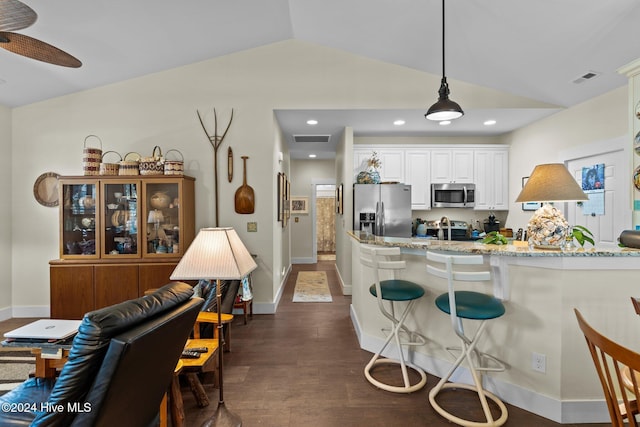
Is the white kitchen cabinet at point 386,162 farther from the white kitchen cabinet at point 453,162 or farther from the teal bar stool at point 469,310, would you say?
the teal bar stool at point 469,310

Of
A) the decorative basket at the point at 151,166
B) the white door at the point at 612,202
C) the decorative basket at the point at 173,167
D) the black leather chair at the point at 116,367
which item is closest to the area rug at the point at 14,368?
the black leather chair at the point at 116,367

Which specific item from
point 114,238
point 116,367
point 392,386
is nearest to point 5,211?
point 114,238

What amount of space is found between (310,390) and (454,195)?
3950 millimetres

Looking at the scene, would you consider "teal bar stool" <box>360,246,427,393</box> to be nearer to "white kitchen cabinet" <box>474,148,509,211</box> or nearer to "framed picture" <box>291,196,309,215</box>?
"white kitchen cabinet" <box>474,148,509,211</box>

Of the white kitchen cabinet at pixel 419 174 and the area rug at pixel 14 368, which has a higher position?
the white kitchen cabinet at pixel 419 174

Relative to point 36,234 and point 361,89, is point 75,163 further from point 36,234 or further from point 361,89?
point 361,89

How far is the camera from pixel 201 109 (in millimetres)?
4031

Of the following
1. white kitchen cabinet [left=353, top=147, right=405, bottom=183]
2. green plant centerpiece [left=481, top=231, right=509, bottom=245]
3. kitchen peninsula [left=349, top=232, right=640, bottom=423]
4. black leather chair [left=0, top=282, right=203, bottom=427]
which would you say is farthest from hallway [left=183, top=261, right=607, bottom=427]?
white kitchen cabinet [left=353, top=147, right=405, bottom=183]

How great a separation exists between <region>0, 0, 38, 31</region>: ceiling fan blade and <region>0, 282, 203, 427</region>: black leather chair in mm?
1518

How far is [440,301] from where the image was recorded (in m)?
2.20

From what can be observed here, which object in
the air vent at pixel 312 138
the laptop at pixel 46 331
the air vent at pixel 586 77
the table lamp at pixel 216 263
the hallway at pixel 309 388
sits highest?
the air vent at pixel 586 77

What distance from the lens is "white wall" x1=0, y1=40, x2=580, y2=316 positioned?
4.01 m

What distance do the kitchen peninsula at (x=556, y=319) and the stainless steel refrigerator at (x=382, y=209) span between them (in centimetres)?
251

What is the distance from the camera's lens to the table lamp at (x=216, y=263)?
5.84ft
